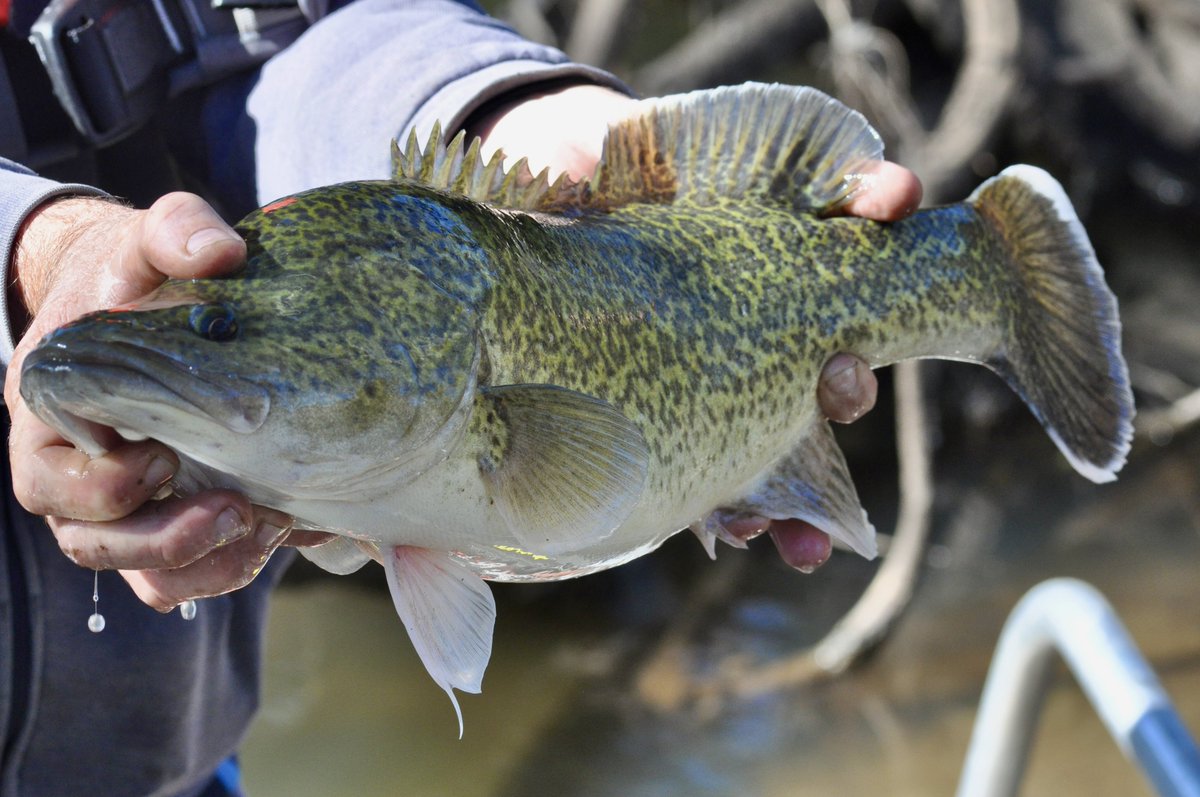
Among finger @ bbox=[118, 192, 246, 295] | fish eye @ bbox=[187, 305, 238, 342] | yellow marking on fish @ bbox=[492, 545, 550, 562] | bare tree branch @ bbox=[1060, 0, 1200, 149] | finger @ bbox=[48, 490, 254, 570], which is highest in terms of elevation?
finger @ bbox=[118, 192, 246, 295]

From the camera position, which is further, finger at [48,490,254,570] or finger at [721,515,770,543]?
finger at [721,515,770,543]

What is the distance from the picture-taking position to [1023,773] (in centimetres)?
230

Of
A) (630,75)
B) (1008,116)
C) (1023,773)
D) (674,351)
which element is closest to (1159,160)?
(1008,116)

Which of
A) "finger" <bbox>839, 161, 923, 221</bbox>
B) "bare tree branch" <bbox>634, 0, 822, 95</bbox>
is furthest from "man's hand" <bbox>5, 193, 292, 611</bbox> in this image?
"bare tree branch" <bbox>634, 0, 822, 95</bbox>

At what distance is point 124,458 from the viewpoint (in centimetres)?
127

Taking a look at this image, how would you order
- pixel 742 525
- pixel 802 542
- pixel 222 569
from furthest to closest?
1. pixel 802 542
2. pixel 742 525
3. pixel 222 569

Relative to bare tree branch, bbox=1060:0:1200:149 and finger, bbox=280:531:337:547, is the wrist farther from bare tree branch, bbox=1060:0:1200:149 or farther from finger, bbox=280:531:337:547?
bare tree branch, bbox=1060:0:1200:149

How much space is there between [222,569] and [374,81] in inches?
44.0

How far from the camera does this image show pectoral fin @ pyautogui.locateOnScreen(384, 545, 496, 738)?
146 centimetres

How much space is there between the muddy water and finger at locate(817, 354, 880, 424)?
3337 mm

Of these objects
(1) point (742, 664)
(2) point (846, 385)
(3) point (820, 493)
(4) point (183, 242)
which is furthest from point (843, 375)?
(1) point (742, 664)

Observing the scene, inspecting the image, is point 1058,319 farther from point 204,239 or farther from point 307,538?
point 204,239

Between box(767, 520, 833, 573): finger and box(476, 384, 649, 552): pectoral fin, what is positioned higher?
box(476, 384, 649, 552): pectoral fin

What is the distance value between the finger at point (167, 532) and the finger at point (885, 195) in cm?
114
